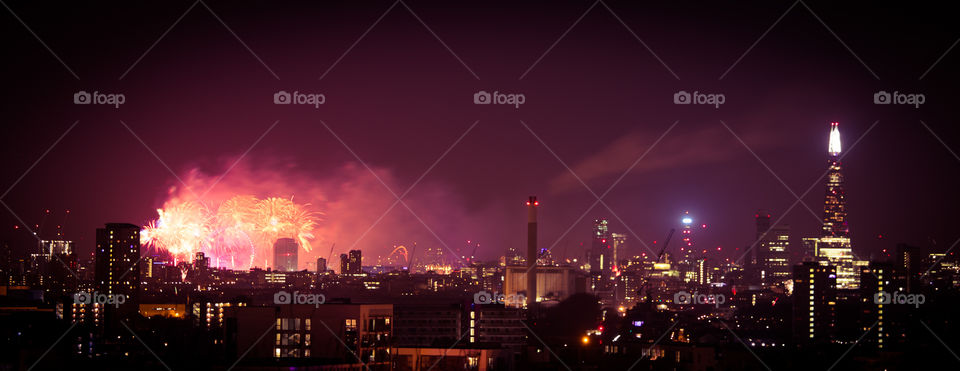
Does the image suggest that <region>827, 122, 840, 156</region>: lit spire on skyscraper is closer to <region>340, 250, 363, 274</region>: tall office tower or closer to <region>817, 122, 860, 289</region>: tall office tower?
<region>817, 122, 860, 289</region>: tall office tower

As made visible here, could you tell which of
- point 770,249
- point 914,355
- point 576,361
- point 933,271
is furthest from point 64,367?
point 770,249

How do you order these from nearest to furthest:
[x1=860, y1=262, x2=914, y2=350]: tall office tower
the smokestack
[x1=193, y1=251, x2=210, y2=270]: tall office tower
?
[x1=860, y1=262, x2=914, y2=350]: tall office tower → the smokestack → [x1=193, y1=251, x2=210, y2=270]: tall office tower

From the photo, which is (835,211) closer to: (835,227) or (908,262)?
(835,227)

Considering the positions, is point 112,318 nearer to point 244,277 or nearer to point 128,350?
point 128,350

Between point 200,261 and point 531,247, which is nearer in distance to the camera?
point 531,247

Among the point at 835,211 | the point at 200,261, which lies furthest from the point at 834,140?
the point at 200,261

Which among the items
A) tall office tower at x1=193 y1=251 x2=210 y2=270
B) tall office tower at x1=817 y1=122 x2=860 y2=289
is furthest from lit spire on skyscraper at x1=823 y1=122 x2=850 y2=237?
tall office tower at x1=193 y1=251 x2=210 y2=270
